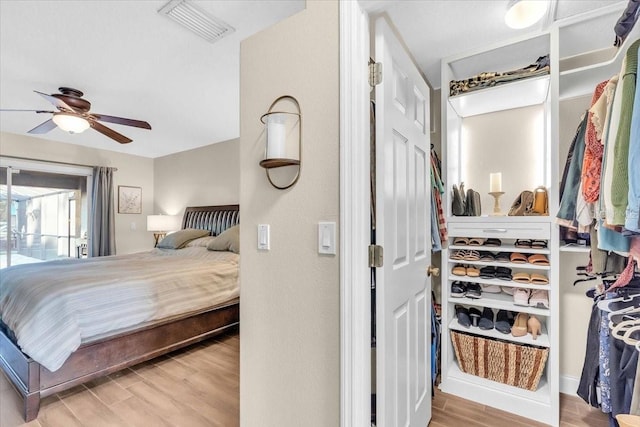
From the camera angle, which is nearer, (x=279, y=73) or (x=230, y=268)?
(x=279, y=73)

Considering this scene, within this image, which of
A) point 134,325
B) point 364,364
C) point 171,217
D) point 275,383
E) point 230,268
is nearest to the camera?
point 364,364

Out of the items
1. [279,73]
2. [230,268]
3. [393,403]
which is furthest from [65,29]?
[393,403]

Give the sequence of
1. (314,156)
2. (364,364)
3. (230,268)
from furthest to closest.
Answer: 1. (230,268)
2. (314,156)
3. (364,364)

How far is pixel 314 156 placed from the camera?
1.21 meters

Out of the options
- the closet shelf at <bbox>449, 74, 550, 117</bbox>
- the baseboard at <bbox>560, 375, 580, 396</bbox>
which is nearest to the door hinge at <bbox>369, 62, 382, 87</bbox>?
the closet shelf at <bbox>449, 74, 550, 117</bbox>

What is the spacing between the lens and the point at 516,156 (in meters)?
2.26

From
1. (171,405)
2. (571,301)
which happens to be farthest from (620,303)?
(171,405)

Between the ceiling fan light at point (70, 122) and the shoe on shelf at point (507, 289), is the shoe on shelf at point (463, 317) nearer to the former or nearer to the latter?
the shoe on shelf at point (507, 289)

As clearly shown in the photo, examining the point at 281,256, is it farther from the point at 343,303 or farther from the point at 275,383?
the point at 275,383

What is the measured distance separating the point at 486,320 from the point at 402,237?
1.21m

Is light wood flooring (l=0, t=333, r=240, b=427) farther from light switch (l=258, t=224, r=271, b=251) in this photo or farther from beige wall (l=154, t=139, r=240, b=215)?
beige wall (l=154, t=139, r=240, b=215)

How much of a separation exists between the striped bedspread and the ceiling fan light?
4.19ft

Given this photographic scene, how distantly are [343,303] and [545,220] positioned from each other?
1.47m

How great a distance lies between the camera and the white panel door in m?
1.17
